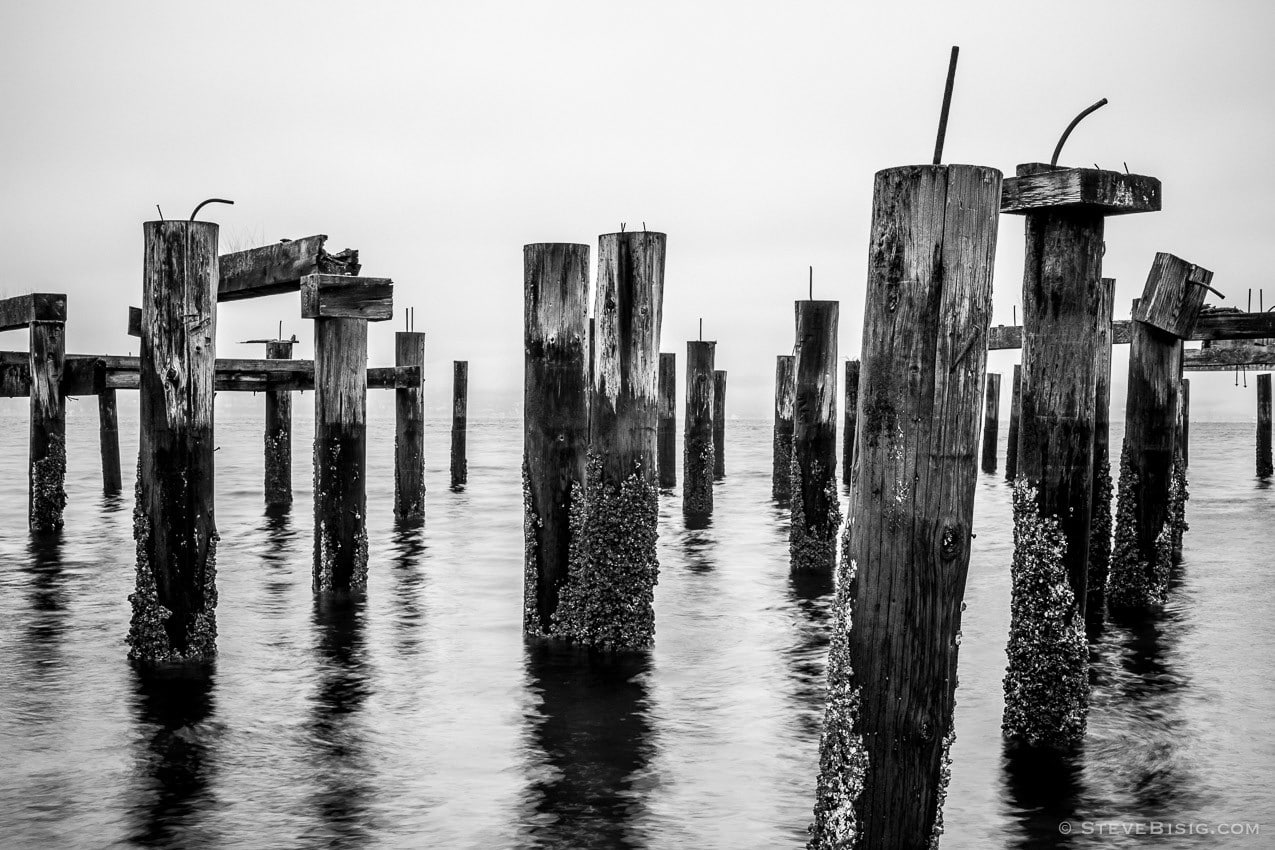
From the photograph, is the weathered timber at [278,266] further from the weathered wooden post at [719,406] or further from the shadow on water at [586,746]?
the weathered wooden post at [719,406]

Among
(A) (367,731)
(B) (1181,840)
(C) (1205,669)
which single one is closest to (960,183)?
(B) (1181,840)

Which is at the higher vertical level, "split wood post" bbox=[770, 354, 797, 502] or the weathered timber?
the weathered timber

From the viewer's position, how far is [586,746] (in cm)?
700

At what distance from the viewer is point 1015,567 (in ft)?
20.0

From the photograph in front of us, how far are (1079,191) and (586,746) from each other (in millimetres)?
4121

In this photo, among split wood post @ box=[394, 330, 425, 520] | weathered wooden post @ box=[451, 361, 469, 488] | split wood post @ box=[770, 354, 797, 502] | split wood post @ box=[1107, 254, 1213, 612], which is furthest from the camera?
weathered wooden post @ box=[451, 361, 469, 488]

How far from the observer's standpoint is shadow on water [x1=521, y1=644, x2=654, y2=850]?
19.2 feet

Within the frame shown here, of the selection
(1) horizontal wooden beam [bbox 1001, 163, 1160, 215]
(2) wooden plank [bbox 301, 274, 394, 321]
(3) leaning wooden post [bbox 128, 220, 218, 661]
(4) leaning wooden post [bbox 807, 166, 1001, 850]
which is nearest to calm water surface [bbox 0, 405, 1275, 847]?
(3) leaning wooden post [bbox 128, 220, 218, 661]

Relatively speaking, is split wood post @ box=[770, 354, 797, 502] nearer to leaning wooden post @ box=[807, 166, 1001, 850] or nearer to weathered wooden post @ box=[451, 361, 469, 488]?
weathered wooden post @ box=[451, 361, 469, 488]

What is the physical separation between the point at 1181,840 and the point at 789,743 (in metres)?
2.25

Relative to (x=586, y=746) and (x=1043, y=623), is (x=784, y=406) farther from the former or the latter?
(x=1043, y=623)

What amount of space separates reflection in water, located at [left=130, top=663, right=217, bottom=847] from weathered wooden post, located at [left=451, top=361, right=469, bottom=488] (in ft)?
40.4

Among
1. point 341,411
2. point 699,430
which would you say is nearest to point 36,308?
point 341,411

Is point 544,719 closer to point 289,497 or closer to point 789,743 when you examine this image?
point 789,743
